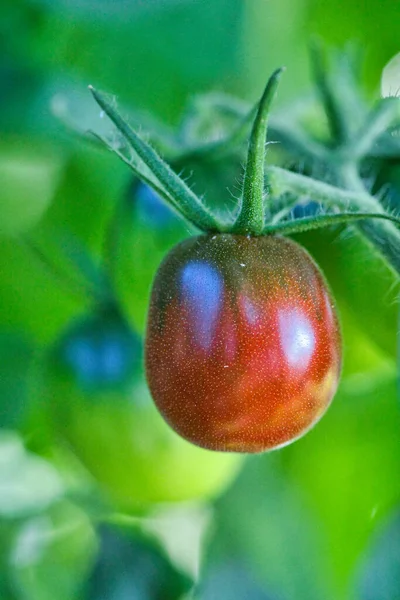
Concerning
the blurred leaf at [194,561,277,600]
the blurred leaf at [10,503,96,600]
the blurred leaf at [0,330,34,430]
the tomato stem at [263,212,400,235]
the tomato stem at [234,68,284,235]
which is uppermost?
the tomato stem at [234,68,284,235]

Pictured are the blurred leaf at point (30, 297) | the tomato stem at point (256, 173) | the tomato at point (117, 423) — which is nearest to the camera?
the tomato stem at point (256, 173)

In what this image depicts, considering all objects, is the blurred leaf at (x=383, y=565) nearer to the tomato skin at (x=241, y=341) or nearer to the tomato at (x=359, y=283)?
the tomato at (x=359, y=283)

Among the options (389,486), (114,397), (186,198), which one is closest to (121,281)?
(114,397)

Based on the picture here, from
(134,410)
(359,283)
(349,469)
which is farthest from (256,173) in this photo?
(349,469)

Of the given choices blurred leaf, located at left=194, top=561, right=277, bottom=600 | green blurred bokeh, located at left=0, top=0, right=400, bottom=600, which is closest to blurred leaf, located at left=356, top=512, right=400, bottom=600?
green blurred bokeh, located at left=0, top=0, right=400, bottom=600

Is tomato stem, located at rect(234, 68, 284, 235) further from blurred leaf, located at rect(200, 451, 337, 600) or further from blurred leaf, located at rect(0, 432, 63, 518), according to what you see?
blurred leaf, located at rect(0, 432, 63, 518)

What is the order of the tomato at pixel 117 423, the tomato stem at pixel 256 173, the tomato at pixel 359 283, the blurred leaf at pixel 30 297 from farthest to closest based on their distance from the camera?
1. the blurred leaf at pixel 30 297
2. the tomato at pixel 117 423
3. the tomato at pixel 359 283
4. the tomato stem at pixel 256 173

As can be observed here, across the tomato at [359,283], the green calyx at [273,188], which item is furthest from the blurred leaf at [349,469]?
the green calyx at [273,188]
